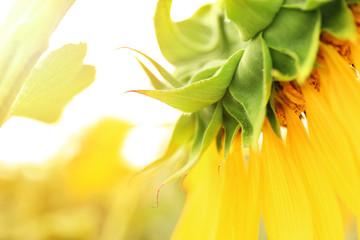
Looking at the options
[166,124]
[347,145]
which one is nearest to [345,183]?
[347,145]

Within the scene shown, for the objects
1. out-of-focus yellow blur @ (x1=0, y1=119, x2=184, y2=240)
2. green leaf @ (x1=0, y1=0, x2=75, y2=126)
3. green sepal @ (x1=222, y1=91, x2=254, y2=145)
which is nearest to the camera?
green leaf @ (x1=0, y1=0, x2=75, y2=126)

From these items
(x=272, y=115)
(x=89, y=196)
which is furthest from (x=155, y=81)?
(x=89, y=196)

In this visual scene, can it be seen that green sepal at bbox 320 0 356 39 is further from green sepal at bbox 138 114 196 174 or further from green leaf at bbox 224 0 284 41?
green sepal at bbox 138 114 196 174

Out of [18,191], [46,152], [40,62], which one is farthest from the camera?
[46,152]

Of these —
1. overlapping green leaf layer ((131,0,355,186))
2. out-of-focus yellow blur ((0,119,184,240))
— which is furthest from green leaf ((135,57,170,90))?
out-of-focus yellow blur ((0,119,184,240))

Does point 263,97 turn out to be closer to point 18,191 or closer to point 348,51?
point 348,51

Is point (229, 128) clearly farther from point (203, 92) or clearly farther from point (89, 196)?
point (89, 196)
